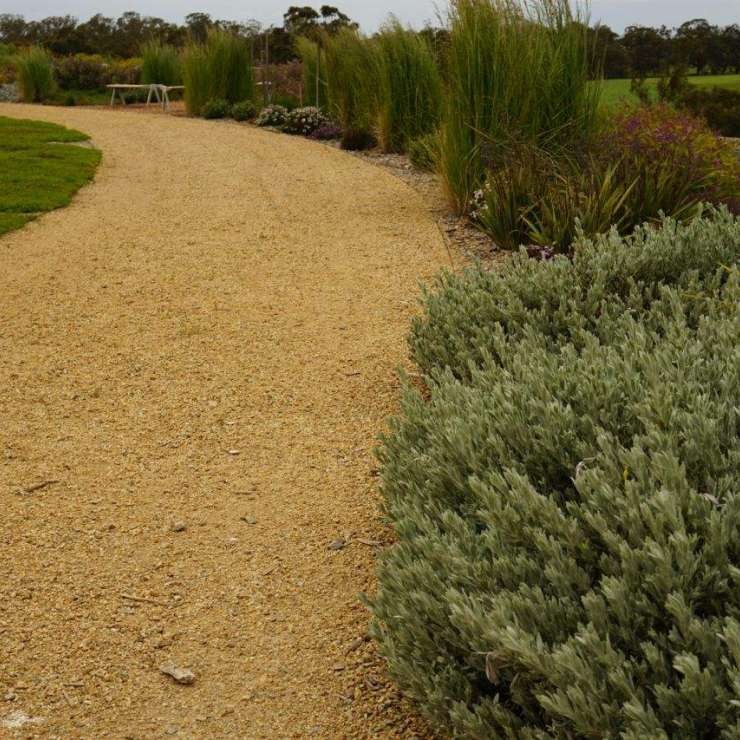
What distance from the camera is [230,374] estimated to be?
5152 mm

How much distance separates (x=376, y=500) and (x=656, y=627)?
1.87 m

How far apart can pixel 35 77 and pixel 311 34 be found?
6.48 meters

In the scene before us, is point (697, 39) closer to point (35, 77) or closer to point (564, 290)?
point (35, 77)

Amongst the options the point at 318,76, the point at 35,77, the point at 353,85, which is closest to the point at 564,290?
the point at 353,85

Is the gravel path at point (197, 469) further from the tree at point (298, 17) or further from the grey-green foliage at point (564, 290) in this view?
the tree at point (298, 17)

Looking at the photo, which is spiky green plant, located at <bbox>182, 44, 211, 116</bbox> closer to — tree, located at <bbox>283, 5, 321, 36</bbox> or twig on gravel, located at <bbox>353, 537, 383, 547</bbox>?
tree, located at <bbox>283, 5, 321, 36</bbox>

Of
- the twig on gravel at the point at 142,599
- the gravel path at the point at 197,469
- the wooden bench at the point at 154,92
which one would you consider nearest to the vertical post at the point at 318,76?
the wooden bench at the point at 154,92

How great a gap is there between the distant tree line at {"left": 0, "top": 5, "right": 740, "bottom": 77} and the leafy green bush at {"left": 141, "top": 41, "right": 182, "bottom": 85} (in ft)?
3.11

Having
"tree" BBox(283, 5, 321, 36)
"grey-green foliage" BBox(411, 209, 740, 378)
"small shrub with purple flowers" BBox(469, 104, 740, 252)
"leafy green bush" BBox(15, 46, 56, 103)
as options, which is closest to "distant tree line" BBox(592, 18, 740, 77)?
"tree" BBox(283, 5, 321, 36)

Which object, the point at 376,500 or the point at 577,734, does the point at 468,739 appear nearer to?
the point at 577,734

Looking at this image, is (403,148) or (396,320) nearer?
(396,320)

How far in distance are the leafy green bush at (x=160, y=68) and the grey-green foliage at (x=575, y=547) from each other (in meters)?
21.2

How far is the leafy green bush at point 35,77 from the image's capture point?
21859mm

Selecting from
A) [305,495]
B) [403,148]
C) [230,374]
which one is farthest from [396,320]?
[403,148]
